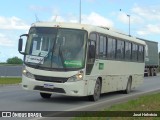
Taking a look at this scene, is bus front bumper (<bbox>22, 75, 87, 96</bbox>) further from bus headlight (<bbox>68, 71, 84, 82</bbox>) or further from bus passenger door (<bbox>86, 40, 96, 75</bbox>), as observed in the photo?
bus passenger door (<bbox>86, 40, 96, 75</bbox>)

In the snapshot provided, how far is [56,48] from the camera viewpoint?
17.0m

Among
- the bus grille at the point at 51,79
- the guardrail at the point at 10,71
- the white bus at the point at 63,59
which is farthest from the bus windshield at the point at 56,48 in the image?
the guardrail at the point at 10,71

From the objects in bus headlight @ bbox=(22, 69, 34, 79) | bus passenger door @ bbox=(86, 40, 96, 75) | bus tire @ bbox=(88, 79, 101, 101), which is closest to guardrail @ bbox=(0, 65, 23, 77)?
bus tire @ bbox=(88, 79, 101, 101)

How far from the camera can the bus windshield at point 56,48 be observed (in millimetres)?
16828

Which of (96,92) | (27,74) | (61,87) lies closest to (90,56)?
(61,87)

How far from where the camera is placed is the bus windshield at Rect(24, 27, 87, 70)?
16828 millimetres

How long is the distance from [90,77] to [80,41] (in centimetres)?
142

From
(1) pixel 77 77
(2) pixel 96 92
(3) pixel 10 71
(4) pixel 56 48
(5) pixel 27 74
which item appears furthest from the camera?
(3) pixel 10 71

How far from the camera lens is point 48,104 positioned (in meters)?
16.7

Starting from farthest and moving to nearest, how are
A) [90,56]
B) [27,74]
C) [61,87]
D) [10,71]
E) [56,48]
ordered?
[10,71] → [90,56] → [27,74] → [56,48] → [61,87]

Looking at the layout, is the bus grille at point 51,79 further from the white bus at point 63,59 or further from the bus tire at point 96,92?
the bus tire at point 96,92

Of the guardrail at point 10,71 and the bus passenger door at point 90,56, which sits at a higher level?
the bus passenger door at point 90,56

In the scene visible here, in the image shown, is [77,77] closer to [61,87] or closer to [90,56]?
[61,87]

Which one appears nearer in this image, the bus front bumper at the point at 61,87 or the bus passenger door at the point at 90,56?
the bus front bumper at the point at 61,87
